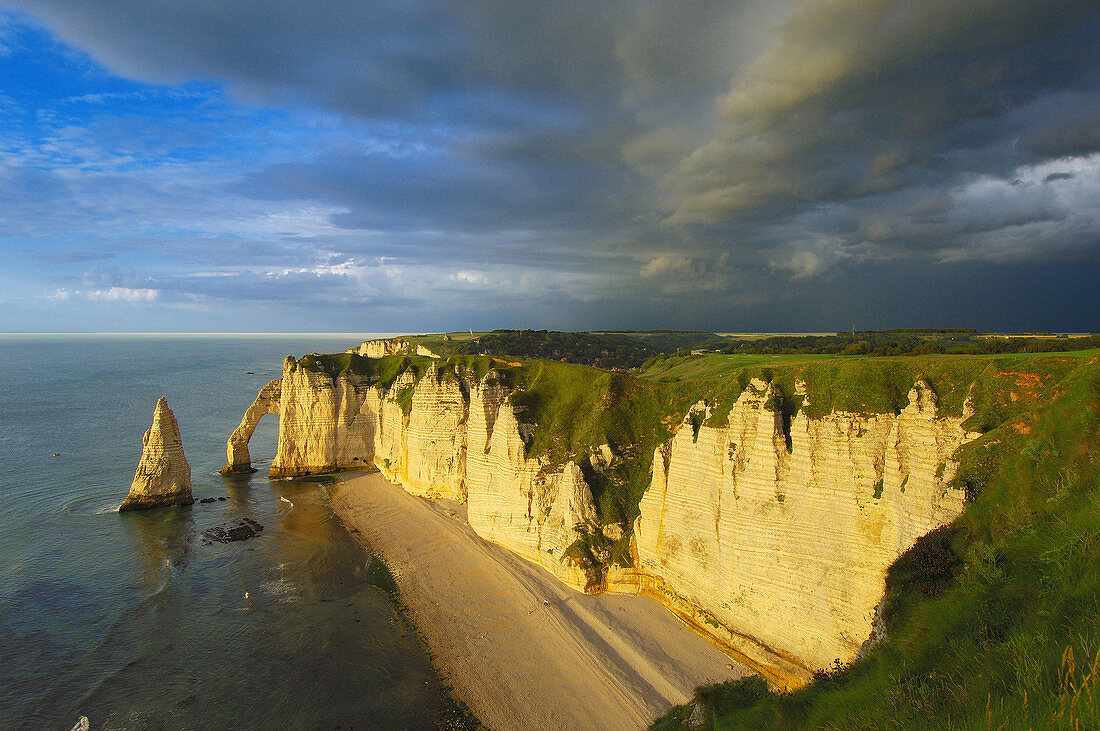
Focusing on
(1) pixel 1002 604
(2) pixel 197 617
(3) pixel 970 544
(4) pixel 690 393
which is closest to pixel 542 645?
(4) pixel 690 393

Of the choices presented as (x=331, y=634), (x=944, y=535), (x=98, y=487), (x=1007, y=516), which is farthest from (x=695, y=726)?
(x=98, y=487)

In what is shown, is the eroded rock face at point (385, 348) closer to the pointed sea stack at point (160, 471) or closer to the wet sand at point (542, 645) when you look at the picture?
the pointed sea stack at point (160, 471)

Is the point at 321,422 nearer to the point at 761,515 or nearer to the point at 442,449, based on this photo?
the point at 442,449

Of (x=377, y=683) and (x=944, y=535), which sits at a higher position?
(x=944, y=535)

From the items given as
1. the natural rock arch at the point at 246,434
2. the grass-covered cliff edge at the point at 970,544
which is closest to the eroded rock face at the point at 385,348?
the natural rock arch at the point at 246,434

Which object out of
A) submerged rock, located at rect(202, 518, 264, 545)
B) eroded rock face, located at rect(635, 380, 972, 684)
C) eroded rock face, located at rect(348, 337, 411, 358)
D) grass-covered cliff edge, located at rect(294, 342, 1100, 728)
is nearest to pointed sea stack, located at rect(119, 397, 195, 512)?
submerged rock, located at rect(202, 518, 264, 545)

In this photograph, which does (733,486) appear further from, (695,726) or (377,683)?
(377,683)

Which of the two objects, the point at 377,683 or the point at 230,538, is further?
the point at 230,538
